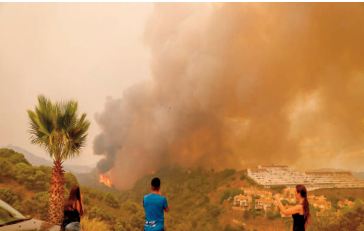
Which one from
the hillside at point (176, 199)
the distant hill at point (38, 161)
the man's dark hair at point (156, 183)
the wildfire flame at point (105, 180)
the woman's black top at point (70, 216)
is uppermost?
the distant hill at point (38, 161)

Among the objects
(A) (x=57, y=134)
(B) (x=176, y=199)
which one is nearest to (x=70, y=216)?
(A) (x=57, y=134)

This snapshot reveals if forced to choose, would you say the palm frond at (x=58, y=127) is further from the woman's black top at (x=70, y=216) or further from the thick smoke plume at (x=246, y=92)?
the thick smoke plume at (x=246, y=92)

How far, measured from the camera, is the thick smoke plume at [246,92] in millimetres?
13680

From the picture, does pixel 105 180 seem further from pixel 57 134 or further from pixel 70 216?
pixel 70 216

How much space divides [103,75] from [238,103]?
5061mm

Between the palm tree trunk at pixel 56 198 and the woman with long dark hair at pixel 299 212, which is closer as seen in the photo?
the woman with long dark hair at pixel 299 212

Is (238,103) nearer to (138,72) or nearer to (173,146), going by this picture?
(173,146)

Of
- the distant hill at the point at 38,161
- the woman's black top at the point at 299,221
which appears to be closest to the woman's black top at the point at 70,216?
the woman's black top at the point at 299,221

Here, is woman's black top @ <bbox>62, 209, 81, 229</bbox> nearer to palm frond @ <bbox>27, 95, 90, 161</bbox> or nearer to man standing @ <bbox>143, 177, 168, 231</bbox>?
man standing @ <bbox>143, 177, 168, 231</bbox>

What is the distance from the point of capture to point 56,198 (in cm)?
927

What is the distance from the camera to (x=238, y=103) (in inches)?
587

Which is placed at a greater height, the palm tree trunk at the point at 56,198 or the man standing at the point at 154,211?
the palm tree trunk at the point at 56,198

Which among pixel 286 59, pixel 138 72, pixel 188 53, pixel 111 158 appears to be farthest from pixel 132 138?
pixel 286 59

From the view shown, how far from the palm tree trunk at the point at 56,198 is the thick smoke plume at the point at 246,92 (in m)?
4.59
